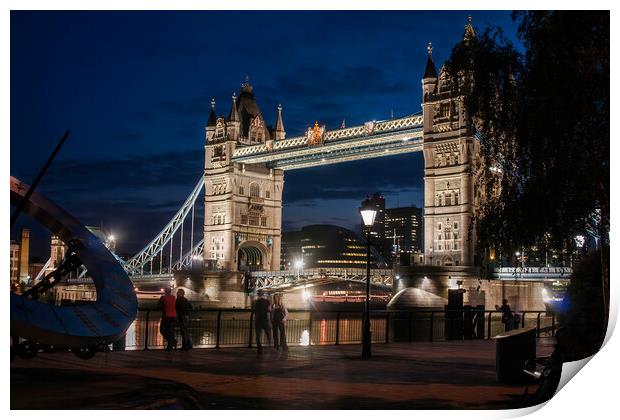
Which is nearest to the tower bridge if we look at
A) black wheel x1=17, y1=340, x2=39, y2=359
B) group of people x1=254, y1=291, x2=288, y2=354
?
group of people x1=254, y1=291, x2=288, y2=354

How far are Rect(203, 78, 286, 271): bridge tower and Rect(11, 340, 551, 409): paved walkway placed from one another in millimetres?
57399

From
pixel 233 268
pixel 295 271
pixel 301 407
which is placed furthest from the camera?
pixel 233 268

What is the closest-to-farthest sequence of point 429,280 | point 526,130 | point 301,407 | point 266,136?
point 301,407 → point 526,130 → point 429,280 → point 266,136

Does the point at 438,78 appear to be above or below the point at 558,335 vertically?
above

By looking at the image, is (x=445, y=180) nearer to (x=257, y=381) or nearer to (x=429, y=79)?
(x=429, y=79)

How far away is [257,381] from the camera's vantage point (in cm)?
1289

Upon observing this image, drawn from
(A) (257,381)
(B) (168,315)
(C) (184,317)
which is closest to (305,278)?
(C) (184,317)

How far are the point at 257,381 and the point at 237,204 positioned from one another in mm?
62991

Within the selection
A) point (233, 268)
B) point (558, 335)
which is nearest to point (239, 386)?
point (558, 335)

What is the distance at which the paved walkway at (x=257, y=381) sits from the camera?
1028 cm
